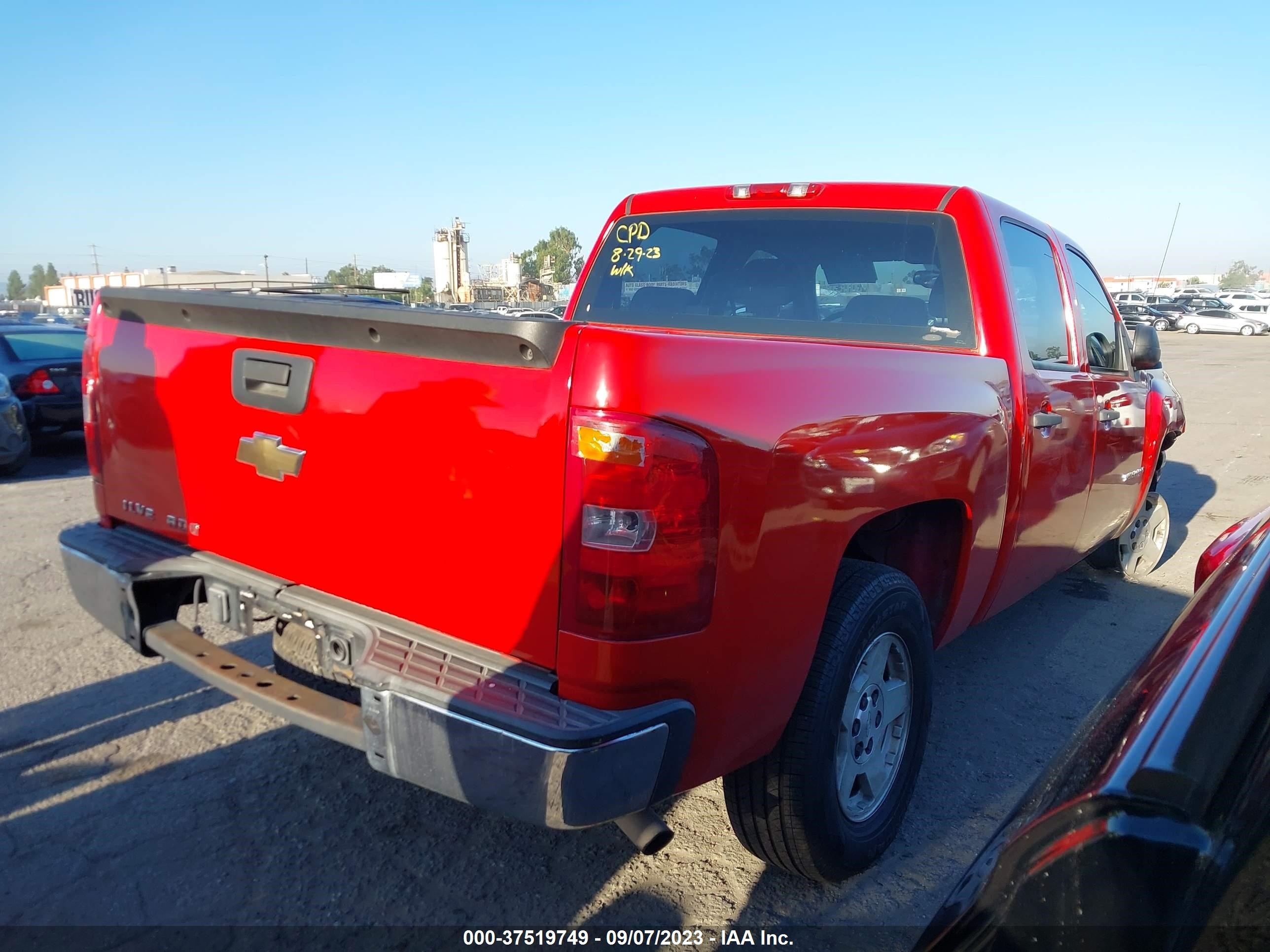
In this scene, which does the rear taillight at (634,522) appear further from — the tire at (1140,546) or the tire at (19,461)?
the tire at (19,461)

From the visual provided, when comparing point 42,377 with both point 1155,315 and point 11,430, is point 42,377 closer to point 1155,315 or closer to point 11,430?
point 11,430

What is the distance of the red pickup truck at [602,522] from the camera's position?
191 centimetres

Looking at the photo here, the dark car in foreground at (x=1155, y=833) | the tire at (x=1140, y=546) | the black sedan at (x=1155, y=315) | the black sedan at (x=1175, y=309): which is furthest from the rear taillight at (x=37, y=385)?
the black sedan at (x=1175, y=309)

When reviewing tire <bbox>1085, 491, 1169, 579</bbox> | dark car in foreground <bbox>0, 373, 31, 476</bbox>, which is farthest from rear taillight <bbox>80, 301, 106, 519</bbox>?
dark car in foreground <bbox>0, 373, 31, 476</bbox>

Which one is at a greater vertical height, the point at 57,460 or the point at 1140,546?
the point at 1140,546

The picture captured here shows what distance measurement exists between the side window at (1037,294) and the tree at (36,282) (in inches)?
6010

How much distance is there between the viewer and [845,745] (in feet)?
8.44

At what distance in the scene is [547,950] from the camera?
7.68 feet

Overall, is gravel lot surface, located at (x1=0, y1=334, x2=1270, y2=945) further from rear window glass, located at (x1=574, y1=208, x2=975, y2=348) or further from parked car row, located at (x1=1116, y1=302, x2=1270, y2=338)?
parked car row, located at (x1=1116, y1=302, x2=1270, y2=338)

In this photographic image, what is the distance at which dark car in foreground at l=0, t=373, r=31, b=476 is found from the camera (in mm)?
8172

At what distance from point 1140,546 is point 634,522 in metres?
5.04

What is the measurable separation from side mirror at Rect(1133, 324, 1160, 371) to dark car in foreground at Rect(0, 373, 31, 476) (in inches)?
350

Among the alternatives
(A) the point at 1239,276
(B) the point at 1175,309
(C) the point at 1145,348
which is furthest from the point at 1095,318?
(A) the point at 1239,276

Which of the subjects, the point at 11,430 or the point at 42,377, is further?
the point at 42,377
